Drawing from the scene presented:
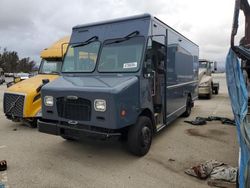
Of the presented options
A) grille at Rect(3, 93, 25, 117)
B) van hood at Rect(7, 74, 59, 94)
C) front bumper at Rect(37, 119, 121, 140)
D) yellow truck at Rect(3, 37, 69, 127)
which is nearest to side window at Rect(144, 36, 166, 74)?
front bumper at Rect(37, 119, 121, 140)

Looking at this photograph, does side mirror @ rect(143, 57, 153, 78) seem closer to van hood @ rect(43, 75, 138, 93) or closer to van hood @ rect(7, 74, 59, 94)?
van hood @ rect(43, 75, 138, 93)

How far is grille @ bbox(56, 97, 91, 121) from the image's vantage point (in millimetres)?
4891

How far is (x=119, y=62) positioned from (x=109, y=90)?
1147mm

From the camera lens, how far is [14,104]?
7.59 meters

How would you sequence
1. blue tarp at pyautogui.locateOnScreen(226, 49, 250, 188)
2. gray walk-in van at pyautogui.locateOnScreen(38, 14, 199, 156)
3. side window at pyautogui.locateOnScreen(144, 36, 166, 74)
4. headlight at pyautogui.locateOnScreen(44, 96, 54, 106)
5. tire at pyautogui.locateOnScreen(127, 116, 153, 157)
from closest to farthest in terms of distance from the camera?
blue tarp at pyautogui.locateOnScreen(226, 49, 250, 188) < gray walk-in van at pyautogui.locateOnScreen(38, 14, 199, 156) < tire at pyautogui.locateOnScreen(127, 116, 153, 157) < headlight at pyautogui.locateOnScreen(44, 96, 54, 106) < side window at pyautogui.locateOnScreen(144, 36, 166, 74)

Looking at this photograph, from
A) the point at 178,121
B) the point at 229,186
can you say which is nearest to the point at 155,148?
the point at 229,186

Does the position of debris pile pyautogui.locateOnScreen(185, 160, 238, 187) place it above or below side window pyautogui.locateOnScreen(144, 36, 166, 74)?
below

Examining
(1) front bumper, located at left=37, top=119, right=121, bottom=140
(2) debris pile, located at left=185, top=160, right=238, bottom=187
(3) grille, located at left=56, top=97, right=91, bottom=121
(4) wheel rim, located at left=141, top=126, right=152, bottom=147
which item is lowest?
(2) debris pile, located at left=185, top=160, right=238, bottom=187

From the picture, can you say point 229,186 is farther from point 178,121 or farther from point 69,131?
point 178,121

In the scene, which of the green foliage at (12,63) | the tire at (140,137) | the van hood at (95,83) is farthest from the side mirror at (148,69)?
the green foliage at (12,63)

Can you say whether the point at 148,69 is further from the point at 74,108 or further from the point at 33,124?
the point at 33,124

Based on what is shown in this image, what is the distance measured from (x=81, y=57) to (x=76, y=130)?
1883 millimetres

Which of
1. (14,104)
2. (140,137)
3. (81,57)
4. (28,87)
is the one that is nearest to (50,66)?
(28,87)

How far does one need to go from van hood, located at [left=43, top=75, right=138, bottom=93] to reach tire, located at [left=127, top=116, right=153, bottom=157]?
87 cm
